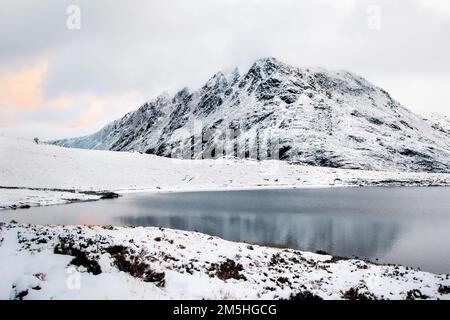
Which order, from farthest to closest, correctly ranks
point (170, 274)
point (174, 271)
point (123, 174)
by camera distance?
point (123, 174) < point (174, 271) < point (170, 274)

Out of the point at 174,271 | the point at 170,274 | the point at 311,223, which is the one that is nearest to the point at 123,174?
the point at 311,223

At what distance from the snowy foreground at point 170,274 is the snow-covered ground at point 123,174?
47979 millimetres

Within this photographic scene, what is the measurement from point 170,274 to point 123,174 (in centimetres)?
10079

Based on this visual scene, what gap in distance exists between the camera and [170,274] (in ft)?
57.4

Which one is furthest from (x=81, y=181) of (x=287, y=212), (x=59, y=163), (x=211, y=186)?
(x=287, y=212)

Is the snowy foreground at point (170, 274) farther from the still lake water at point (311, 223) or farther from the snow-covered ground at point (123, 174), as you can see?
the snow-covered ground at point (123, 174)

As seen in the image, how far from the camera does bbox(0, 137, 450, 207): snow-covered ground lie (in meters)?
89.7

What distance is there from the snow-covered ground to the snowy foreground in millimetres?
47979

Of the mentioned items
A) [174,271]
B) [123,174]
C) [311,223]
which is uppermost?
[123,174]

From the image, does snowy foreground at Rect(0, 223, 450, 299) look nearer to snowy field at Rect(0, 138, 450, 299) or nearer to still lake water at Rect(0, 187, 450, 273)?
snowy field at Rect(0, 138, 450, 299)

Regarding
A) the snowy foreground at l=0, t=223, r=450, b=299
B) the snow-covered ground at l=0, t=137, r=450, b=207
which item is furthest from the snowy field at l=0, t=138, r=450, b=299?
the snow-covered ground at l=0, t=137, r=450, b=207

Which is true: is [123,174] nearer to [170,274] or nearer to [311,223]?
[311,223]
